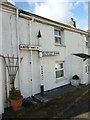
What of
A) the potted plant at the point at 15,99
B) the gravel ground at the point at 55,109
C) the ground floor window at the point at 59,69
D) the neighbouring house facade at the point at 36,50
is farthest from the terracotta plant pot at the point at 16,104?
the ground floor window at the point at 59,69

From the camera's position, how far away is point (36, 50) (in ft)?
35.7

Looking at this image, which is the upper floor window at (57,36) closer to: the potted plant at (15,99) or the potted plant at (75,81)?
the potted plant at (75,81)

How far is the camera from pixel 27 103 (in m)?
9.30

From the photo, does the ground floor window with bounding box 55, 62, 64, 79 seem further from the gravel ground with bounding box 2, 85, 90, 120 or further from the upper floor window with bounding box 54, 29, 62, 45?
the gravel ground with bounding box 2, 85, 90, 120

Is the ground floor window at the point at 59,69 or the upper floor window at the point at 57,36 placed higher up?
Answer: the upper floor window at the point at 57,36

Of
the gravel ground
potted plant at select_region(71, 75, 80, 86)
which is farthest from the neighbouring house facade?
the gravel ground

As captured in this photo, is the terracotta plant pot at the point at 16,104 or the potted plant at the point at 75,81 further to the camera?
the potted plant at the point at 75,81

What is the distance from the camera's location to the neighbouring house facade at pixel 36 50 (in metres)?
8.86

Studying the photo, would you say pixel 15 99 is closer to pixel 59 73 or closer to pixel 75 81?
pixel 59 73

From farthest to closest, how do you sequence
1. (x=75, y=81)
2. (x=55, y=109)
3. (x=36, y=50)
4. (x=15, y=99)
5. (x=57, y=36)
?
(x=75, y=81) < (x=57, y=36) < (x=36, y=50) < (x=55, y=109) < (x=15, y=99)

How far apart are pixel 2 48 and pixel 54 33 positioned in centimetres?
575

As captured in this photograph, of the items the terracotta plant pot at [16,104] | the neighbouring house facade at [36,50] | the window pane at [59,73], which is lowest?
the terracotta plant pot at [16,104]

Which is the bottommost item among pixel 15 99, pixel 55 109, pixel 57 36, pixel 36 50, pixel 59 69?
pixel 55 109

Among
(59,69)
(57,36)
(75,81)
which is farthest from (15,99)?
(75,81)
